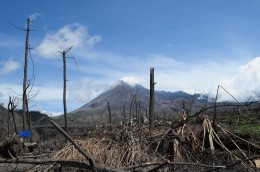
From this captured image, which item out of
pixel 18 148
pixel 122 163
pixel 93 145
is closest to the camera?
pixel 122 163

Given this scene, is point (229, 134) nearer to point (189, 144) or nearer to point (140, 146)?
point (189, 144)

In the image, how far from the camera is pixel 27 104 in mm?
25781

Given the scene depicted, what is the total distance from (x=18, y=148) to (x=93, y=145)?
354 inches

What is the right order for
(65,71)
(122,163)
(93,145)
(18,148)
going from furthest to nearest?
(65,71) → (18,148) → (93,145) → (122,163)

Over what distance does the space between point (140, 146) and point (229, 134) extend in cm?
196

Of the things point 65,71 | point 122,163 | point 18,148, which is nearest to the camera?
point 122,163

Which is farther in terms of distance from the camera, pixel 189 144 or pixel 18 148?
pixel 18 148

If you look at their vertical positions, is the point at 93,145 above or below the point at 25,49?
below

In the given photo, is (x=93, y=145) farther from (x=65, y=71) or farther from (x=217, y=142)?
(x=65, y=71)

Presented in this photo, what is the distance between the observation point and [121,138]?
23.4 feet

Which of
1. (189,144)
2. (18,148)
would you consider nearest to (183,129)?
(189,144)

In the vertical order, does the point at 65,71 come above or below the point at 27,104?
above

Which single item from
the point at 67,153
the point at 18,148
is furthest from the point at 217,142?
the point at 18,148

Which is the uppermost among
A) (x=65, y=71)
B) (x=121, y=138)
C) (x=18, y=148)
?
(x=65, y=71)
